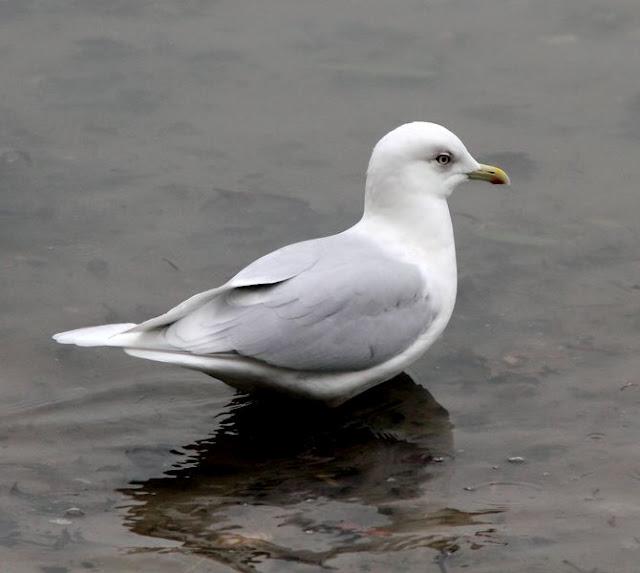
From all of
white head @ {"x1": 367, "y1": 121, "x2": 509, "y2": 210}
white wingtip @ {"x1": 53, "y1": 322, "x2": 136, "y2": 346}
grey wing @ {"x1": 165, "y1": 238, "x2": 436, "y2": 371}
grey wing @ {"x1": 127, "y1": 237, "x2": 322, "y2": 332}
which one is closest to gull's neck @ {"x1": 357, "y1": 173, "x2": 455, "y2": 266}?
white head @ {"x1": 367, "y1": 121, "x2": 509, "y2": 210}

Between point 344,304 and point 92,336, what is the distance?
1.11 m

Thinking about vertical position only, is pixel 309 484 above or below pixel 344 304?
below

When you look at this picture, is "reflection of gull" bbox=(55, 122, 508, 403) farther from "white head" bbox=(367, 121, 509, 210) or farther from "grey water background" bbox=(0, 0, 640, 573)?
"grey water background" bbox=(0, 0, 640, 573)

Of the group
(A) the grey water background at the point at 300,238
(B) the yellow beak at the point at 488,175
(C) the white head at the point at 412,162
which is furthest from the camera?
(B) the yellow beak at the point at 488,175

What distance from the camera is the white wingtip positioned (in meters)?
5.75

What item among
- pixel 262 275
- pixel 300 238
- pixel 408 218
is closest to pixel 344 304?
pixel 262 275

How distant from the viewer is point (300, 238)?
25.9 feet

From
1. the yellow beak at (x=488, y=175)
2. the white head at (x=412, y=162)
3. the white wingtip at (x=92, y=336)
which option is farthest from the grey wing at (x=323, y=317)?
the yellow beak at (x=488, y=175)

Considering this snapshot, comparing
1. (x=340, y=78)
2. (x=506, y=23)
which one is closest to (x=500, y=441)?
(x=340, y=78)

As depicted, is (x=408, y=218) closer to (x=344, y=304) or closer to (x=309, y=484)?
(x=344, y=304)

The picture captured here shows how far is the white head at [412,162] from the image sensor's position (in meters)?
6.39

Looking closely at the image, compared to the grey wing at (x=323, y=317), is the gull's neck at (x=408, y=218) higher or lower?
higher

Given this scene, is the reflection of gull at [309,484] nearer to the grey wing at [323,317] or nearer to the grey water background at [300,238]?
the grey water background at [300,238]

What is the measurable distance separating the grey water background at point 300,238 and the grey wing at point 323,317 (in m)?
0.48
